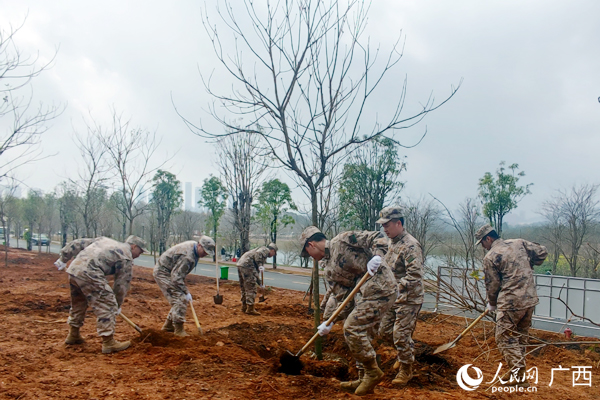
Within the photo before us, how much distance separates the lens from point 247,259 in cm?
927

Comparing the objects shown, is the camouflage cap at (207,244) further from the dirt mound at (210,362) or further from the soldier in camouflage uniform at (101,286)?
the dirt mound at (210,362)

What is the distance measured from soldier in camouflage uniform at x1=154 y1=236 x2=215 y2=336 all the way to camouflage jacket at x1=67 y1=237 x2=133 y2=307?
767mm

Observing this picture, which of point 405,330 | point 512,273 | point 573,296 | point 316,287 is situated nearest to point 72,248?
point 316,287

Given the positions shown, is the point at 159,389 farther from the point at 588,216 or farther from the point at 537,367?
the point at 588,216

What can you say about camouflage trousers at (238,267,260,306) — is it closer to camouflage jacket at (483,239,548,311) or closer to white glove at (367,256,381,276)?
camouflage jacket at (483,239,548,311)

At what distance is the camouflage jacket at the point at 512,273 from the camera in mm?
4555

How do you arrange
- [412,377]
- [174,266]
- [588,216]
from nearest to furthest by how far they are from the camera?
[412,377] → [174,266] → [588,216]

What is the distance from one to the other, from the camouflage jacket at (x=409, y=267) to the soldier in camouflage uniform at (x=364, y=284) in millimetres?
674

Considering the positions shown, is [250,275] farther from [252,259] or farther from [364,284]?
[364,284]

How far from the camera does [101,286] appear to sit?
16.5 feet

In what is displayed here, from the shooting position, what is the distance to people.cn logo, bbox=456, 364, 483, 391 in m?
4.23

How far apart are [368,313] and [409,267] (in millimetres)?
1169

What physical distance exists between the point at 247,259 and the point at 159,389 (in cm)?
568

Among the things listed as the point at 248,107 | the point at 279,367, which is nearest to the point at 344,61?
the point at 248,107
